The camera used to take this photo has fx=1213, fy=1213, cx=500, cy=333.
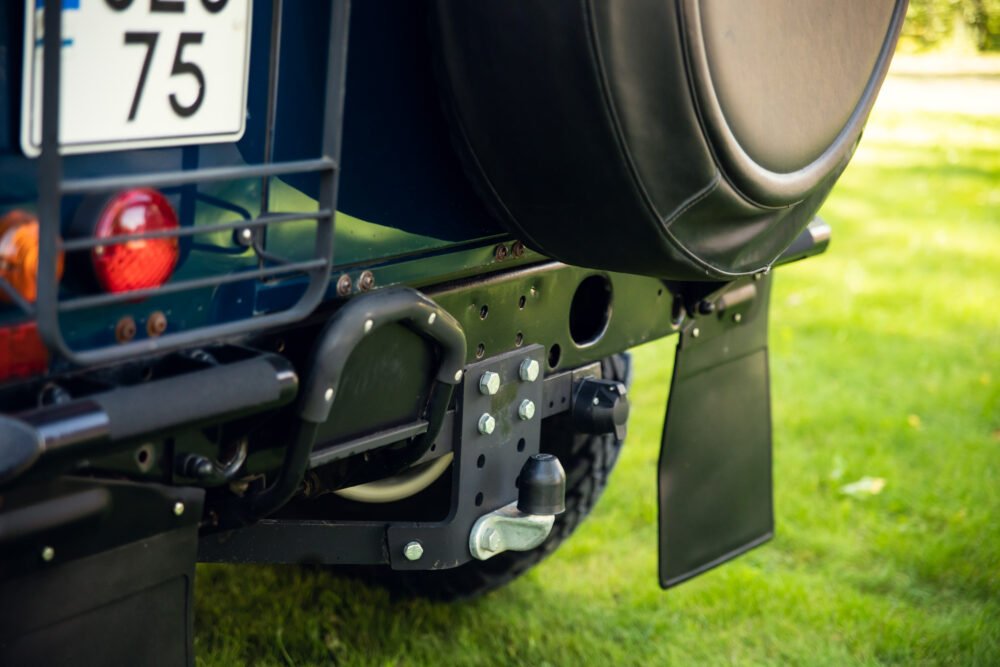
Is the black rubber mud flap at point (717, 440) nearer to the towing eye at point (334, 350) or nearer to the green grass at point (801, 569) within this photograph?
the green grass at point (801, 569)

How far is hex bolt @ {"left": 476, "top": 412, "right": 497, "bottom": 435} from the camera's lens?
2.04m

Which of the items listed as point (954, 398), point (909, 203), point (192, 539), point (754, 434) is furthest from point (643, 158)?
point (909, 203)

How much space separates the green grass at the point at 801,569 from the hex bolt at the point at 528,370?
887mm

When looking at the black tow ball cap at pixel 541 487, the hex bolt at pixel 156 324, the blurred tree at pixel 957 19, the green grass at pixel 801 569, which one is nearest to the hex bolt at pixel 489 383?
the black tow ball cap at pixel 541 487

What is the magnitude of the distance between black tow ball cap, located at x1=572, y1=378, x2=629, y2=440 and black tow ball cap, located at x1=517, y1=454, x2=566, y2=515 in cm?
22

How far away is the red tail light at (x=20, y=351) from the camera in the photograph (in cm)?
135

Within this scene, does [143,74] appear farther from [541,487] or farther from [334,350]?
[541,487]

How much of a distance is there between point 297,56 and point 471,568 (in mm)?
1556

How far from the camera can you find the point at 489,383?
2029mm

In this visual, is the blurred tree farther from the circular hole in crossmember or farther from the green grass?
the circular hole in crossmember

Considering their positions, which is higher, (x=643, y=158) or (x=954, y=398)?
(x=643, y=158)

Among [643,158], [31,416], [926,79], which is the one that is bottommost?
[926,79]

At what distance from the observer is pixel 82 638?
4.89ft

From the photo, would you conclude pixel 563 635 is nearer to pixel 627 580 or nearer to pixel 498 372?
pixel 627 580
